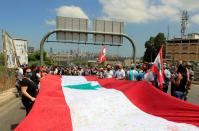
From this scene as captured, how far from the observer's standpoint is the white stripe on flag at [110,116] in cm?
683

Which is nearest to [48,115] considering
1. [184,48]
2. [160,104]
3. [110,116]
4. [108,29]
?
[110,116]

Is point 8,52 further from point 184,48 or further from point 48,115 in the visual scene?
point 184,48

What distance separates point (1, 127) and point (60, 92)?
223 centimetres

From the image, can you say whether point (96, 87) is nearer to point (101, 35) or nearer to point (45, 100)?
point (45, 100)

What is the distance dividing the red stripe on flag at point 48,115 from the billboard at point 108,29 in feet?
104

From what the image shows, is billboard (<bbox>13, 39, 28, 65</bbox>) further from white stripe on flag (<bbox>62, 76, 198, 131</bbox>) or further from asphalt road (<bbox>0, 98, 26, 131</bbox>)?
white stripe on flag (<bbox>62, 76, 198, 131</bbox>)

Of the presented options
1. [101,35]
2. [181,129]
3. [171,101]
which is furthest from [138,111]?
[101,35]

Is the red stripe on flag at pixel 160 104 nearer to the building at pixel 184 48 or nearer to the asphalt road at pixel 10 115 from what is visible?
the asphalt road at pixel 10 115

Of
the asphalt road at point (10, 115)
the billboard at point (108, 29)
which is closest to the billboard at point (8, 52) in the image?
the asphalt road at point (10, 115)

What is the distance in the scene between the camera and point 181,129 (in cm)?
673

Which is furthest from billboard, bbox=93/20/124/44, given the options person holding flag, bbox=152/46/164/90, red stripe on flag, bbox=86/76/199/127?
red stripe on flag, bbox=86/76/199/127

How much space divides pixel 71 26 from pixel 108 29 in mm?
3637

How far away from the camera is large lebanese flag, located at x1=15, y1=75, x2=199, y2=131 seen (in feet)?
22.3

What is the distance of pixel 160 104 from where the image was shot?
816 centimetres
